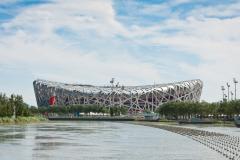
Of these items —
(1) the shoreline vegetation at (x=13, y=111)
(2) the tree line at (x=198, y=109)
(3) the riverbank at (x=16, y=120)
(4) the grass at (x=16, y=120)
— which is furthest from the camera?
(2) the tree line at (x=198, y=109)

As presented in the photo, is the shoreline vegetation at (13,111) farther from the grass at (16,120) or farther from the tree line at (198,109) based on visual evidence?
the tree line at (198,109)

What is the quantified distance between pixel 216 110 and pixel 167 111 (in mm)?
28152

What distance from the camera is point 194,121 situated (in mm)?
156750

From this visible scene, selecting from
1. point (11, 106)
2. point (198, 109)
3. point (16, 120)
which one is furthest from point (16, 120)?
point (198, 109)

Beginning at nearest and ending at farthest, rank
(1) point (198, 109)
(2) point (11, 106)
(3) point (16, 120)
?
(3) point (16, 120) → (2) point (11, 106) → (1) point (198, 109)

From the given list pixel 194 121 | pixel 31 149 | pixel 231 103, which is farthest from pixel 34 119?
pixel 31 149

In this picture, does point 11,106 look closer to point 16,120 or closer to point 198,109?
point 16,120

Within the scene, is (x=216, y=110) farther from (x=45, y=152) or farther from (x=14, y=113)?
(x=45, y=152)

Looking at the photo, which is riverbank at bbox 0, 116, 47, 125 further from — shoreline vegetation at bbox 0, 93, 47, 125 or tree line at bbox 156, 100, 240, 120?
tree line at bbox 156, 100, 240, 120

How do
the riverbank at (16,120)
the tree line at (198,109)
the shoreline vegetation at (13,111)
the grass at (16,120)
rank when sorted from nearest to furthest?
1. the riverbank at (16,120)
2. the grass at (16,120)
3. the shoreline vegetation at (13,111)
4. the tree line at (198,109)

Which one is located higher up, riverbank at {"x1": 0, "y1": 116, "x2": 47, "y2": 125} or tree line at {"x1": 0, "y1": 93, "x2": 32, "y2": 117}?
tree line at {"x1": 0, "y1": 93, "x2": 32, "y2": 117}

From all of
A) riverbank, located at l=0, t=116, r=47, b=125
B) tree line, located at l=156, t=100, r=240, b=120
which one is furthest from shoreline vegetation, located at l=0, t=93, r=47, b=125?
tree line, located at l=156, t=100, r=240, b=120

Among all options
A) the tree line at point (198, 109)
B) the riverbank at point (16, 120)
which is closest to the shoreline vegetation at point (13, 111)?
the riverbank at point (16, 120)

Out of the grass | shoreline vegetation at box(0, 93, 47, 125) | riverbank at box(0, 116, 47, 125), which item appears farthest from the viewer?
shoreline vegetation at box(0, 93, 47, 125)
